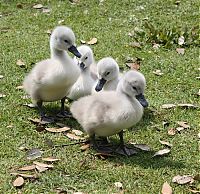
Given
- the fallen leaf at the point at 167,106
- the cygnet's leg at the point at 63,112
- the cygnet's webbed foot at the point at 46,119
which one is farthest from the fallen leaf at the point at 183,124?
the cygnet's webbed foot at the point at 46,119

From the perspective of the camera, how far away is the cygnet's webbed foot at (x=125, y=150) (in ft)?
17.2

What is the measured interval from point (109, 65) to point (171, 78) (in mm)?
1506

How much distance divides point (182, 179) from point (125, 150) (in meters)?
0.67

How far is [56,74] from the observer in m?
Result: 5.73

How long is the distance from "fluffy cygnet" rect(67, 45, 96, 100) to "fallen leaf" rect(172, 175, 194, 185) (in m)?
1.77

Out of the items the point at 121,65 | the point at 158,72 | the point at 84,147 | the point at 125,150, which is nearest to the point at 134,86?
the point at 125,150

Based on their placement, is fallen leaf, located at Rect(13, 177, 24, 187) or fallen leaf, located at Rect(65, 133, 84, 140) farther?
fallen leaf, located at Rect(65, 133, 84, 140)

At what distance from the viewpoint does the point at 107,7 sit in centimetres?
960

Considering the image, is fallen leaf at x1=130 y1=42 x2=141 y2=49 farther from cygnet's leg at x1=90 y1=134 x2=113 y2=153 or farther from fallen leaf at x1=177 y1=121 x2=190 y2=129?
cygnet's leg at x1=90 y1=134 x2=113 y2=153

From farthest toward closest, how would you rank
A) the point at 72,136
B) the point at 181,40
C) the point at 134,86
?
the point at 181,40 → the point at 72,136 → the point at 134,86

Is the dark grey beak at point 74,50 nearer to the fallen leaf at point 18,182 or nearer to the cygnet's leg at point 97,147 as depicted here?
the cygnet's leg at point 97,147

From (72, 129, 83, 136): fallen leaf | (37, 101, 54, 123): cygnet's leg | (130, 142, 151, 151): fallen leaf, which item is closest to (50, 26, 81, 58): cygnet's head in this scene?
(37, 101, 54, 123): cygnet's leg

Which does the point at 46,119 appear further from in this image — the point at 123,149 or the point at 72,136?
the point at 123,149

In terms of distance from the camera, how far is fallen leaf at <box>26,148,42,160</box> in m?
5.18
